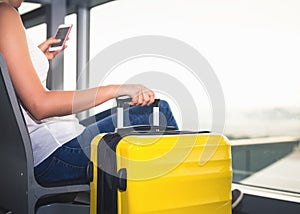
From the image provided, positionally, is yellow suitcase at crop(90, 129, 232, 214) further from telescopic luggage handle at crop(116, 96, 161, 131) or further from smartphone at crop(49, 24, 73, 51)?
smartphone at crop(49, 24, 73, 51)

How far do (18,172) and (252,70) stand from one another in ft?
4.20

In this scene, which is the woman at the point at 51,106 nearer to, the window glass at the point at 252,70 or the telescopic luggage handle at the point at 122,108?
the telescopic luggage handle at the point at 122,108

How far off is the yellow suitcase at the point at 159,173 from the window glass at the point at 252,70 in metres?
0.87

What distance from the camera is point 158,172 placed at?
1.06 m

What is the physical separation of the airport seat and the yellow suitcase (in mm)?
86

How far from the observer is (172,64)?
87.7 inches

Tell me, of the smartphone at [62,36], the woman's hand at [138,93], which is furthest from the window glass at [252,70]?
the woman's hand at [138,93]

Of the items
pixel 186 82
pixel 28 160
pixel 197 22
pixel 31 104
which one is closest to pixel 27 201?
pixel 28 160

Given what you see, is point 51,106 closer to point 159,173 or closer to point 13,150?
point 13,150

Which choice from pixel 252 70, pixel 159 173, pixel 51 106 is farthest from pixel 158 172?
pixel 252 70

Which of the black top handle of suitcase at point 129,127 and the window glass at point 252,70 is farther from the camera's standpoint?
the window glass at point 252,70

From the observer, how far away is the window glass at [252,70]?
1948mm

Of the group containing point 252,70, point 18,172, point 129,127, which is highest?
point 252,70

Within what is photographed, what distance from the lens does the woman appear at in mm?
1072
